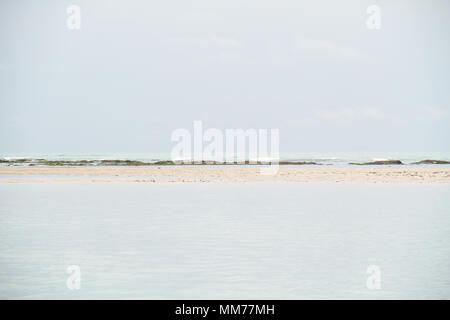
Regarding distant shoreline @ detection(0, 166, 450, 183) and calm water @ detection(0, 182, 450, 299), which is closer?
calm water @ detection(0, 182, 450, 299)

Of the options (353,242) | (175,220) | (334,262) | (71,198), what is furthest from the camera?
(71,198)

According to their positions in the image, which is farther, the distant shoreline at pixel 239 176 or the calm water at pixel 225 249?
the distant shoreline at pixel 239 176

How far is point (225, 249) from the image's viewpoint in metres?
13.3

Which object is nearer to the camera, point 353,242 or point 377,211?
point 353,242

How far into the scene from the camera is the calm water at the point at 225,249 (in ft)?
32.4

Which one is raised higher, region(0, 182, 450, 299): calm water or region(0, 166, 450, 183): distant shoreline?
region(0, 182, 450, 299): calm water

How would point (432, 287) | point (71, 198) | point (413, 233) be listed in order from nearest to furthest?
Result: point (432, 287)
point (413, 233)
point (71, 198)

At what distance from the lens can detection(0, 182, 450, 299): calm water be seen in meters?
9.88

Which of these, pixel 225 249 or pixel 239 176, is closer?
pixel 225 249

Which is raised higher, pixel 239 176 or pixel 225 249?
pixel 225 249

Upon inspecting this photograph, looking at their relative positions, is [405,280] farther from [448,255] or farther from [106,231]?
[106,231]
